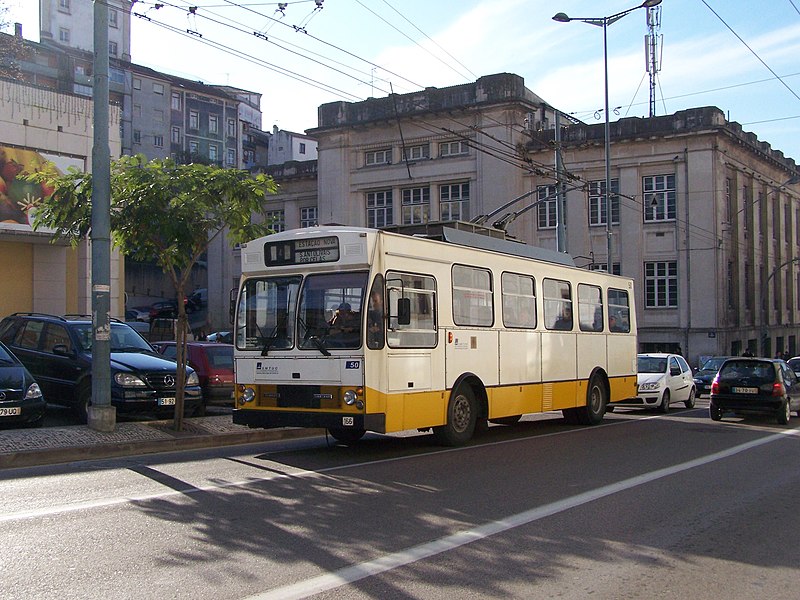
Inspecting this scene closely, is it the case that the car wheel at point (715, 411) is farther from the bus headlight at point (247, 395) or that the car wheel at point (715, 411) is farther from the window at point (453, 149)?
the window at point (453, 149)

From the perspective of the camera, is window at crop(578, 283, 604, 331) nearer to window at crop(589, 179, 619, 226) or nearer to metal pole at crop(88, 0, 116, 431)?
metal pole at crop(88, 0, 116, 431)

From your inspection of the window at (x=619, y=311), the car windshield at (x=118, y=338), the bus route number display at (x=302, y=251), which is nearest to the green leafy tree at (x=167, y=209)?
the bus route number display at (x=302, y=251)

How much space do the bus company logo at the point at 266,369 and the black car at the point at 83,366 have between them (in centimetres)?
314

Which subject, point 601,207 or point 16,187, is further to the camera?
point 601,207

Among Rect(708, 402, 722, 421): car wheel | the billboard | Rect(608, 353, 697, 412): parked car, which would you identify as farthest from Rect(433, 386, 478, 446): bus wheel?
the billboard

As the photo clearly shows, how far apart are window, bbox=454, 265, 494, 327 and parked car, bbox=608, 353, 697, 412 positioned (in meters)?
8.78

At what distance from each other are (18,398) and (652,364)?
16.9 m

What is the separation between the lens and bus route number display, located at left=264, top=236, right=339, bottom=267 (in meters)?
11.6

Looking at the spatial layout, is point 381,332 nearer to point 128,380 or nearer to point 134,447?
point 134,447

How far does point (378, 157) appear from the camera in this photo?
50688mm

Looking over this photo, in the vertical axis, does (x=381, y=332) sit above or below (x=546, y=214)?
below

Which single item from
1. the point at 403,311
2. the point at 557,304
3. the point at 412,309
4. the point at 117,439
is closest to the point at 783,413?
the point at 557,304

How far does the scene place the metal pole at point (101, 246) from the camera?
501 inches

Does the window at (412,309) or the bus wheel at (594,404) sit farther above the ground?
the window at (412,309)
